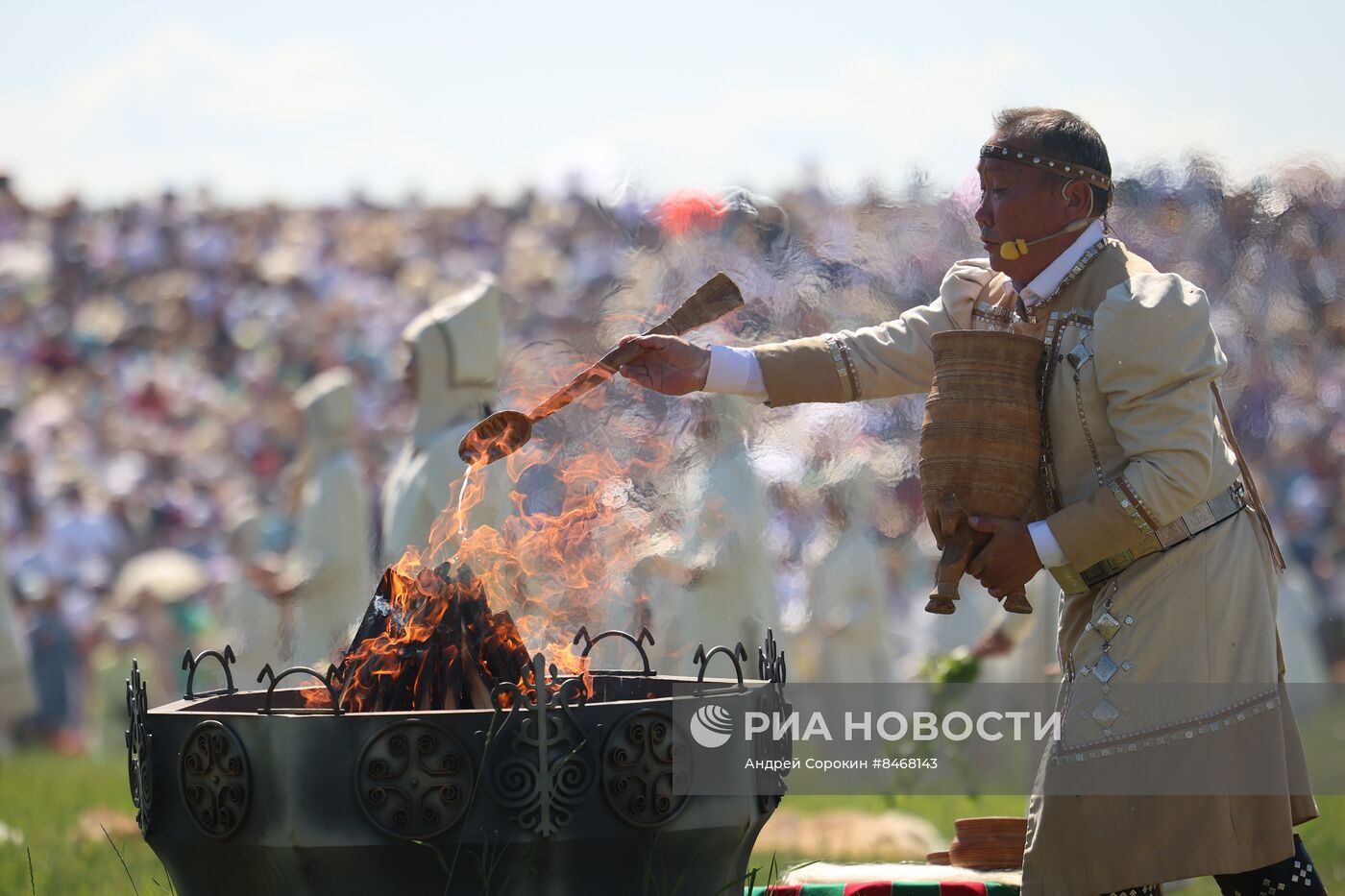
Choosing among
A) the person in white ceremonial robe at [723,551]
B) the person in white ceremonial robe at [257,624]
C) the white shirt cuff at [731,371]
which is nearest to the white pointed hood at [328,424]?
the person in white ceremonial robe at [257,624]

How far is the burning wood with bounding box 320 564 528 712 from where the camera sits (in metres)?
3.97

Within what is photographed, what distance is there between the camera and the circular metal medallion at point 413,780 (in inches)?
140

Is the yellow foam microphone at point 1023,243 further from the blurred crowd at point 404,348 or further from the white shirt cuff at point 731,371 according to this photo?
the blurred crowd at point 404,348

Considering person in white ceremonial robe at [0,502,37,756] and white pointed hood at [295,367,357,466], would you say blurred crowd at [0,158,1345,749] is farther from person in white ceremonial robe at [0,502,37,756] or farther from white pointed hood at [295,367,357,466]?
white pointed hood at [295,367,357,466]

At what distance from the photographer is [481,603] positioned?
13.6 ft

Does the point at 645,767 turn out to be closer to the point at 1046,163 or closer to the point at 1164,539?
the point at 1164,539

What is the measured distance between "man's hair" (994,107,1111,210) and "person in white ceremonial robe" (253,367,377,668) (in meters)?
5.22

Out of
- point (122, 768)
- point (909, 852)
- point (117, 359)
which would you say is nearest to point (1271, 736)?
point (909, 852)

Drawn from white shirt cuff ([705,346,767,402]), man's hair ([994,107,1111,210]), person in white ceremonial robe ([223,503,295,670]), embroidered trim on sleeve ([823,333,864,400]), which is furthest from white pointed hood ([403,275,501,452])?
man's hair ([994,107,1111,210])

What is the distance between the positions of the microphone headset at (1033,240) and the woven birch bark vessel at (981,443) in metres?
0.24

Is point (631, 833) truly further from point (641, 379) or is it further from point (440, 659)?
point (641, 379)

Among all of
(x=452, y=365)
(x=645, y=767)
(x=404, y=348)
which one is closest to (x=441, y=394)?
(x=452, y=365)

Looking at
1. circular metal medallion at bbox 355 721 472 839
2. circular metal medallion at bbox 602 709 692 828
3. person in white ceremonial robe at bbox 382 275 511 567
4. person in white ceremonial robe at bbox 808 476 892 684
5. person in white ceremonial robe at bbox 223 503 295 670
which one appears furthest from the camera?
person in white ceremonial robe at bbox 808 476 892 684

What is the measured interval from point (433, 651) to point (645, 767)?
1.95ft
